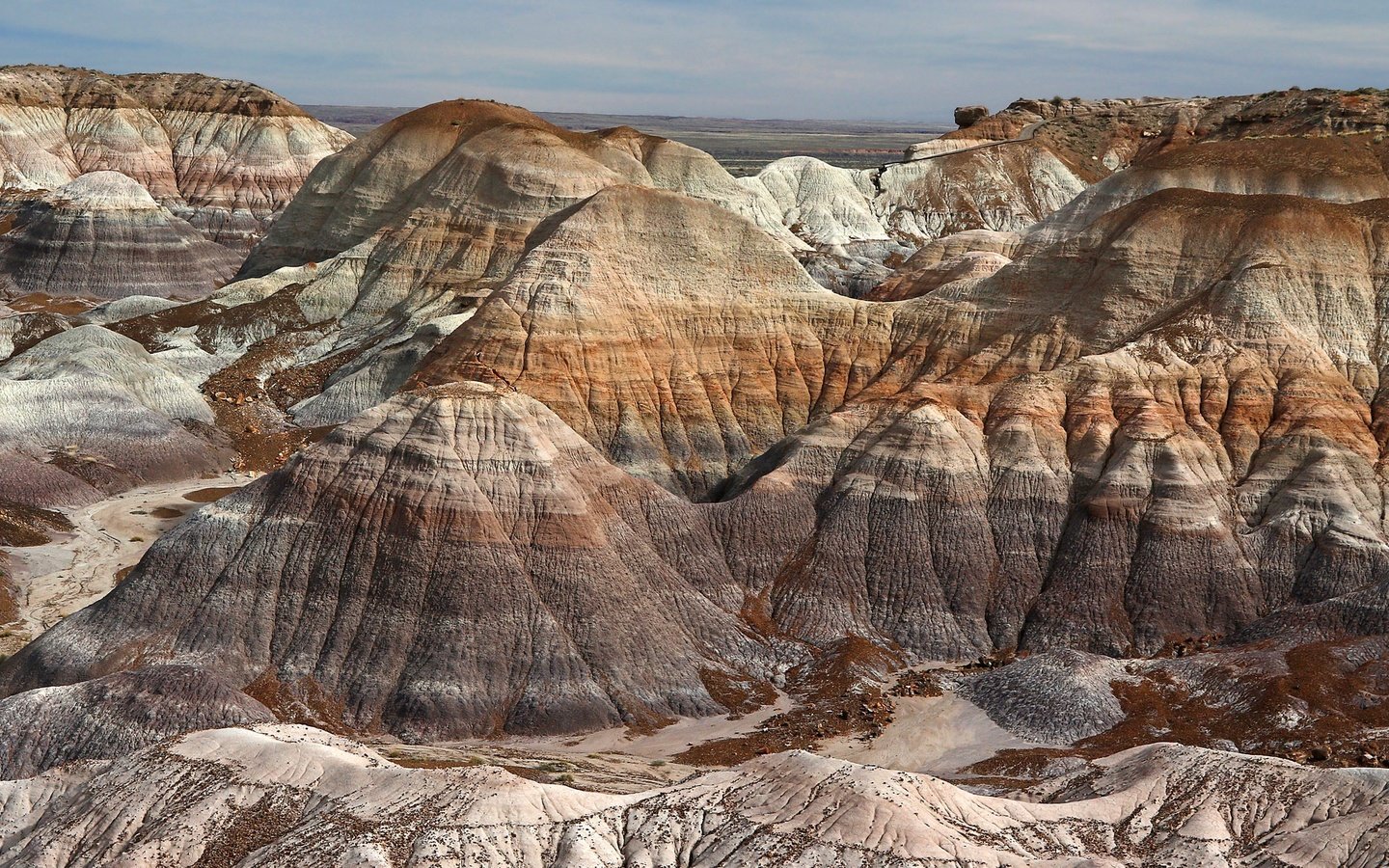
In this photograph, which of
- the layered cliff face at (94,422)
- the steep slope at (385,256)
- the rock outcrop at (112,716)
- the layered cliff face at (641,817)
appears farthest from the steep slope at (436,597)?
the steep slope at (385,256)

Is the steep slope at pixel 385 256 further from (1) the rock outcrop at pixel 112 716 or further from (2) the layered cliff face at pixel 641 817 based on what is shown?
(2) the layered cliff face at pixel 641 817

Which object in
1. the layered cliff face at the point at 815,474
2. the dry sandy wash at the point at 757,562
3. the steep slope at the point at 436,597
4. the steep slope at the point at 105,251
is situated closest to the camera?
the dry sandy wash at the point at 757,562

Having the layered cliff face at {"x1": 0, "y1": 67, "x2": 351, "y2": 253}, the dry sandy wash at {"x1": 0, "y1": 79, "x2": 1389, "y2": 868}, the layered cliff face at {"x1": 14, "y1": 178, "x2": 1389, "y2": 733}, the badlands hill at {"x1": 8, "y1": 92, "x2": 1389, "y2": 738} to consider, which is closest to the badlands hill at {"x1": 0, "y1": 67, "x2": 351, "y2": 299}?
the layered cliff face at {"x1": 0, "y1": 67, "x2": 351, "y2": 253}

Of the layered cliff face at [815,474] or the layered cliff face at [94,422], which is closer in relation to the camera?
the layered cliff face at [815,474]

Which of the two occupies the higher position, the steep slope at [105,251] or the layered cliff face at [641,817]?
the steep slope at [105,251]

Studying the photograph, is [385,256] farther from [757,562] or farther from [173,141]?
[173,141]

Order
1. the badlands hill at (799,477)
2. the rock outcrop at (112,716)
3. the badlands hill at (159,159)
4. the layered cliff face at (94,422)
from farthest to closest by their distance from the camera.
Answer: the badlands hill at (159,159) → the layered cliff face at (94,422) → the badlands hill at (799,477) → the rock outcrop at (112,716)

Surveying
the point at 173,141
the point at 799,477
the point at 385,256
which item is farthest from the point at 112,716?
the point at 173,141

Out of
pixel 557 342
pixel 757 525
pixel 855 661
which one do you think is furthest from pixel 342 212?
pixel 855 661
